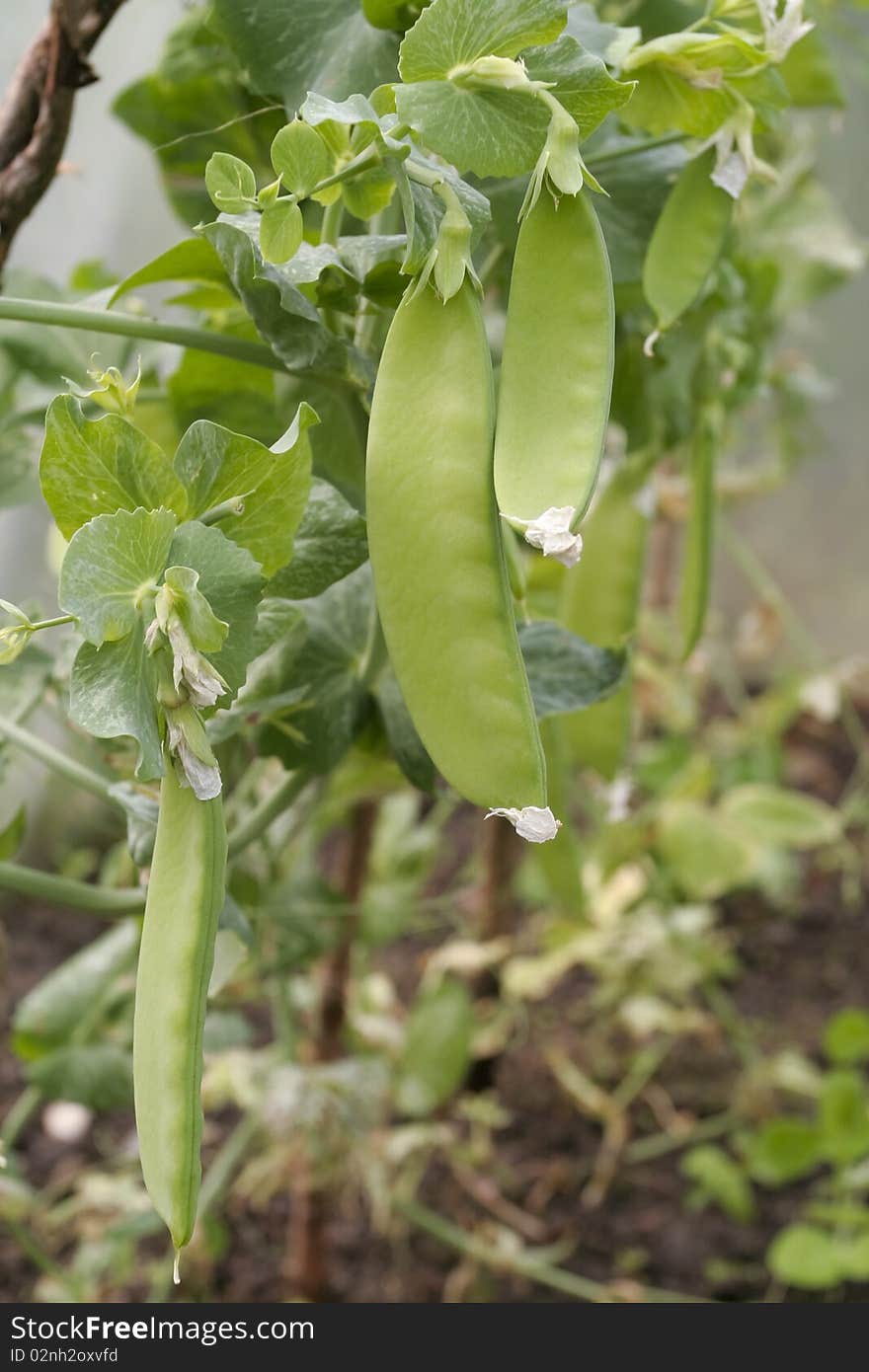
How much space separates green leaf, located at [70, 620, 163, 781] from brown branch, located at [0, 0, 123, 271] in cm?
18

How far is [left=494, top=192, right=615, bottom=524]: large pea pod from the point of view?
0.27 m

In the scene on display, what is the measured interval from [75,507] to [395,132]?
0.38 feet

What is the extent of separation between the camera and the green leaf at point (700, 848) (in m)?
1.11

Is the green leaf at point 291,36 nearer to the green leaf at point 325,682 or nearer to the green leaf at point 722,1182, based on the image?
the green leaf at point 325,682

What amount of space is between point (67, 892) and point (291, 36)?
277mm

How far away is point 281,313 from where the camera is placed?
334mm

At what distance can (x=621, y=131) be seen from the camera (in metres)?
0.47

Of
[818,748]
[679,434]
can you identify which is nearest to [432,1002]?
[679,434]

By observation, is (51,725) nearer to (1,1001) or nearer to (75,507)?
(1,1001)

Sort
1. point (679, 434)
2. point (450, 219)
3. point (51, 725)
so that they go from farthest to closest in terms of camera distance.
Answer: point (51, 725) → point (679, 434) → point (450, 219)

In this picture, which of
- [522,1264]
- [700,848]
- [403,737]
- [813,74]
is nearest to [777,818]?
[700,848]

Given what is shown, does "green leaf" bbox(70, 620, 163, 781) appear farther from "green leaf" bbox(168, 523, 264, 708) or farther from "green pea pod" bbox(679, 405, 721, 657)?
"green pea pod" bbox(679, 405, 721, 657)

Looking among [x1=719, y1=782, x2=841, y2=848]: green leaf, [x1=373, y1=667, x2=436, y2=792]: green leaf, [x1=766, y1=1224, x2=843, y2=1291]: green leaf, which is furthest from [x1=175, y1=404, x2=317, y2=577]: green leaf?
[x1=719, y1=782, x2=841, y2=848]: green leaf

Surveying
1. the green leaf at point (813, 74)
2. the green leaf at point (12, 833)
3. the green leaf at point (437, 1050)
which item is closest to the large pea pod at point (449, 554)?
the green leaf at point (12, 833)
